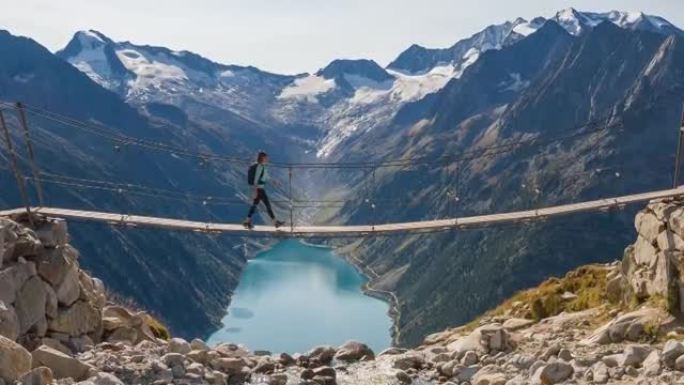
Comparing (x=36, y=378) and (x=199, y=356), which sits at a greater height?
(x=36, y=378)

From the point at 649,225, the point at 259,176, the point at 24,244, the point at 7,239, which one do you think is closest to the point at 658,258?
the point at 649,225

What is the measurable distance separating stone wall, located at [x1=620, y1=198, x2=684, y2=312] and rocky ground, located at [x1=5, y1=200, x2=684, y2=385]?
29mm

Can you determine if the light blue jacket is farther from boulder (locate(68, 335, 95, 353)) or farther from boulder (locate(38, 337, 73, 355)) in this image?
boulder (locate(38, 337, 73, 355))

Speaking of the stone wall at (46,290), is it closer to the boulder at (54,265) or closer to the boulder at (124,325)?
the boulder at (54,265)

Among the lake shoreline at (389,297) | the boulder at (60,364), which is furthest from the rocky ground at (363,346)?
the lake shoreline at (389,297)

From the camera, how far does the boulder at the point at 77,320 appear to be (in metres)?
17.7

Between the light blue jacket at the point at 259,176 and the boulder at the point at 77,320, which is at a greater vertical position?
the light blue jacket at the point at 259,176

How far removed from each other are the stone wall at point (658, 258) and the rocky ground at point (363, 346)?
3cm

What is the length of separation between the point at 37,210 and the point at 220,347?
5863mm

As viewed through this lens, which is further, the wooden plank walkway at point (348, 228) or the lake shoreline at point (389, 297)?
the lake shoreline at point (389, 297)

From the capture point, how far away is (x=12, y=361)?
467 inches

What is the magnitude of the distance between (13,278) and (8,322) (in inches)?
72.1

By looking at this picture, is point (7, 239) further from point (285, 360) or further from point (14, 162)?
point (285, 360)

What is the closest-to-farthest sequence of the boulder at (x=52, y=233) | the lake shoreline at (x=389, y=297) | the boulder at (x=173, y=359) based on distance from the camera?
the boulder at (x=173, y=359), the boulder at (x=52, y=233), the lake shoreline at (x=389, y=297)
